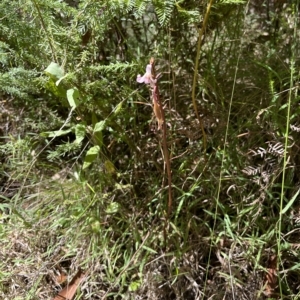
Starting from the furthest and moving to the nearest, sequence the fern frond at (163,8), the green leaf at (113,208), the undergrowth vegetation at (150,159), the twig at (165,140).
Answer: the green leaf at (113,208) < the undergrowth vegetation at (150,159) < the fern frond at (163,8) < the twig at (165,140)

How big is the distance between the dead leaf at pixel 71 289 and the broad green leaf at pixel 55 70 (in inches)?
23.7

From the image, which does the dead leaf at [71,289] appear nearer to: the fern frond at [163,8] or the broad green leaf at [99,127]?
the broad green leaf at [99,127]

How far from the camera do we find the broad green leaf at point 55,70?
1.46 meters

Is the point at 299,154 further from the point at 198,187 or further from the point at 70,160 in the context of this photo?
the point at 70,160

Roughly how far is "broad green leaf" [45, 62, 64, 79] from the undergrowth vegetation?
3 cm

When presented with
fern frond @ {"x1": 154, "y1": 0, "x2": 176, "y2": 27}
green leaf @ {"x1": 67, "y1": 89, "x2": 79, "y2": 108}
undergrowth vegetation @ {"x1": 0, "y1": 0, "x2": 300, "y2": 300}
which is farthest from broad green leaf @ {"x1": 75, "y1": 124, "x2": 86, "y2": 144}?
fern frond @ {"x1": 154, "y1": 0, "x2": 176, "y2": 27}

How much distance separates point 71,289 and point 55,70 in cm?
64

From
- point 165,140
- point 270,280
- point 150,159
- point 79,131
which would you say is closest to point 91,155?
point 79,131

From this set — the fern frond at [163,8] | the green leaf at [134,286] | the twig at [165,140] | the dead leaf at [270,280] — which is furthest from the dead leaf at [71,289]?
the fern frond at [163,8]

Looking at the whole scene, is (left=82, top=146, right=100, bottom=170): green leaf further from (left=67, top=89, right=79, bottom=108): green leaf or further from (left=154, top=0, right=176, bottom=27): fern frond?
(left=154, top=0, right=176, bottom=27): fern frond

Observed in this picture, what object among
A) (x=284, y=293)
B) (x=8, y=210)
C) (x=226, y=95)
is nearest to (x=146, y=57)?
(x=226, y=95)

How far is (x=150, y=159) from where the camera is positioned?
1811mm

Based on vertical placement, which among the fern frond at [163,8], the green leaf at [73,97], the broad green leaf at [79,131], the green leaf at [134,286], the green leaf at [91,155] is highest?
the fern frond at [163,8]

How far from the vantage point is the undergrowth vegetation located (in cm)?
163
